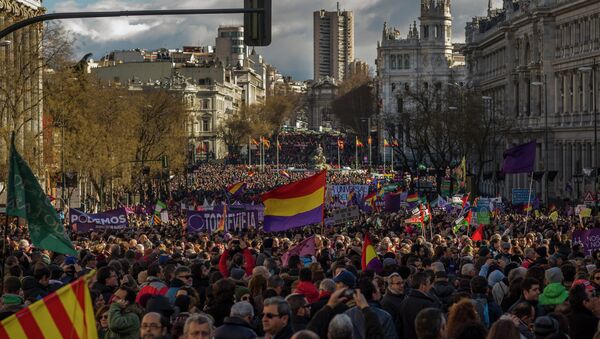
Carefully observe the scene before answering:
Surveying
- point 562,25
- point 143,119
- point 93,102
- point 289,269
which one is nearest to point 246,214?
point 289,269

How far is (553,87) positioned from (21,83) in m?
36.9

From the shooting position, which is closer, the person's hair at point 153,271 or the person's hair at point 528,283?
the person's hair at point 528,283

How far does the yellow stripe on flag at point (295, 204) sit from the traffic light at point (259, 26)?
7.02 metres

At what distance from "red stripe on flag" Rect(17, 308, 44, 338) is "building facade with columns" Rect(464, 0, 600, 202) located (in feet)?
194

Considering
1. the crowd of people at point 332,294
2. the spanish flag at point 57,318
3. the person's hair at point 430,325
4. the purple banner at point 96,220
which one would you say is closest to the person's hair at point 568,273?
the crowd of people at point 332,294

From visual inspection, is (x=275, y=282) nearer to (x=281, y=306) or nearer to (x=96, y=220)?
(x=281, y=306)

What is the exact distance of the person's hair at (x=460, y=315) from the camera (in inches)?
437

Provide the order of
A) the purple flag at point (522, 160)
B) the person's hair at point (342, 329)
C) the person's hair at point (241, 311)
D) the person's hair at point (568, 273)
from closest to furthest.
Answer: the person's hair at point (342, 329)
the person's hair at point (241, 311)
the person's hair at point (568, 273)
the purple flag at point (522, 160)

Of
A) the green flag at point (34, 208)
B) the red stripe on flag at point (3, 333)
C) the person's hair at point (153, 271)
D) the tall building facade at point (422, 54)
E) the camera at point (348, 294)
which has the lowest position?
the person's hair at point (153, 271)

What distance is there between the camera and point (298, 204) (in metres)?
25.4

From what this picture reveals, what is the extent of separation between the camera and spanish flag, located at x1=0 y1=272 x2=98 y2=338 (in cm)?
907

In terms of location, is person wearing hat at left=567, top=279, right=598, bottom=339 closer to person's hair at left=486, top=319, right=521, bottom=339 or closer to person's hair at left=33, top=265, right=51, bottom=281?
person's hair at left=486, top=319, right=521, bottom=339

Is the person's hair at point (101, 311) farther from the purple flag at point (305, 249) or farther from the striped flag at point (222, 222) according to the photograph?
the striped flag at point (222, 222)

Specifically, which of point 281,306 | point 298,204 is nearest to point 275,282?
point 281,306
